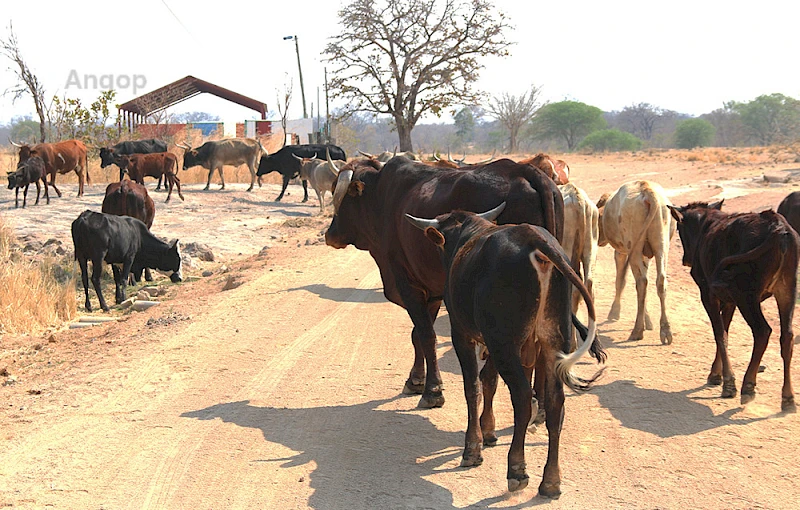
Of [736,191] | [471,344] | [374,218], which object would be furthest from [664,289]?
[736,191]

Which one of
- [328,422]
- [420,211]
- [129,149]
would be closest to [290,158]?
[129,149]

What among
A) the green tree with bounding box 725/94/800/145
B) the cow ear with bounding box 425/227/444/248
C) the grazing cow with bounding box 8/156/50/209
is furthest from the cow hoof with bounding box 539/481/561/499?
the green tree with bounding box 725/94/800/145

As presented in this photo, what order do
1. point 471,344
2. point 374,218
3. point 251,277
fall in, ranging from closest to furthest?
1. point 471,344
2. point 374,218
3. point 251,277

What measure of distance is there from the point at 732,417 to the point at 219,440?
394cm

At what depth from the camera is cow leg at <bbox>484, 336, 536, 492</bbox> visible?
5.02m

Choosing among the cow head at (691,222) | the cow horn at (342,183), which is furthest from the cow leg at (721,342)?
the cow horn at (342,183)

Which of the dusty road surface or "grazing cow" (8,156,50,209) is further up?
"grazing cow" (8,156,50,209)

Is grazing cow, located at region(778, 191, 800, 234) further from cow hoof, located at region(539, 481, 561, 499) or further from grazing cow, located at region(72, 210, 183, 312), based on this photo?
grazing cow, located at region(72, 210, 183, 312)

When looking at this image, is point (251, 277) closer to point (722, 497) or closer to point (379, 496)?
point (379, 496)

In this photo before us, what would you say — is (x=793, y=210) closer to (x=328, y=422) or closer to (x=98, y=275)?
(x=328, y=422)

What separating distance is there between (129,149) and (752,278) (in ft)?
90.7

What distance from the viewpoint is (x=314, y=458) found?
19.2ft

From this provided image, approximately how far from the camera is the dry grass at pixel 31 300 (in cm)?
1172

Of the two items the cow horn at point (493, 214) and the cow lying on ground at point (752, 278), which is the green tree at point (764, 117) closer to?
the cow lying on ground at point (752, 278)
